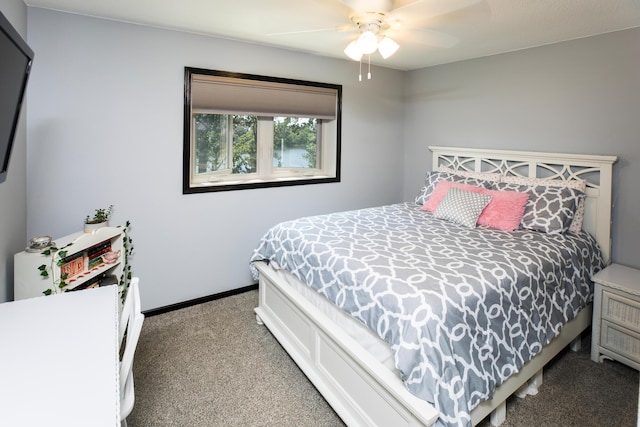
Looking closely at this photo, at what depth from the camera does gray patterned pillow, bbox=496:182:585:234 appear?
2.69 metres

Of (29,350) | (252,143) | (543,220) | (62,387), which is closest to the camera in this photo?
(62,387)

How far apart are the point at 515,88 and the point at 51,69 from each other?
3.70 m

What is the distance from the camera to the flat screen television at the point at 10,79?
1205 mm

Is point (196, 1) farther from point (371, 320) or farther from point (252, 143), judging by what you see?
point (371, 320)

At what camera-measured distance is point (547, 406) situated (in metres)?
2.05

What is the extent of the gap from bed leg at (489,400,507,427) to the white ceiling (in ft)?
7.18

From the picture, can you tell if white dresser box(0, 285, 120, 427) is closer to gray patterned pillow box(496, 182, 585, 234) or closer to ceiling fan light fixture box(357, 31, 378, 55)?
ceiling fan light fixture box(357, 31, 378, 55)

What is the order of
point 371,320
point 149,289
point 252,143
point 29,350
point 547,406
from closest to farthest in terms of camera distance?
point 29,350
point 371,320
point 547,406
point 149,289
point 252,143

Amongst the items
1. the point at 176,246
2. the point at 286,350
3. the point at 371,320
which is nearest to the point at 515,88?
the point at 371,320

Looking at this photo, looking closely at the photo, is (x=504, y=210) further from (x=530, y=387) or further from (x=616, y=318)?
(x=530, y=387)

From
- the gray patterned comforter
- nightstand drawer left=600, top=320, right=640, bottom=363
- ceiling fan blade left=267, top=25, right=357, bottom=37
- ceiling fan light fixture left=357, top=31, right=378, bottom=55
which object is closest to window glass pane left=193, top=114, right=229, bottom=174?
ceiling fan blade left=267, top=25, right=357, bottom=37

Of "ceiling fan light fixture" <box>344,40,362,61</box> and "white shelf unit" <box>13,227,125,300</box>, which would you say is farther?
"ceiling fan light fixture" <box>344,40,362,61</box>

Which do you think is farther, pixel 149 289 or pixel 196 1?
pixel 149 289

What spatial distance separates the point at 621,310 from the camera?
2.35 metres
